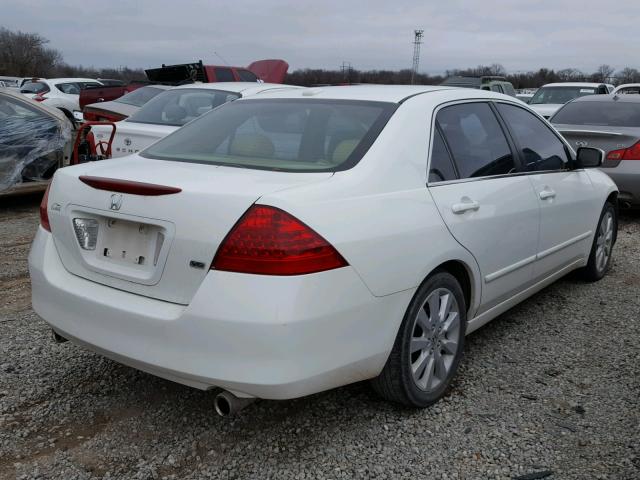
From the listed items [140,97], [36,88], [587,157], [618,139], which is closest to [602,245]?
[587,157]

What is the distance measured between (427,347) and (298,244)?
1.02 meters

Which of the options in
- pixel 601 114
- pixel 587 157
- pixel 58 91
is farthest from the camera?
pixel 58 91

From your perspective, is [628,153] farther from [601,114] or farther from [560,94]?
[560,94]

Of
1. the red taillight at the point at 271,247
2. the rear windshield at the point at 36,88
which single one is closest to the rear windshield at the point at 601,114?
the red taillight at the point at 271,247

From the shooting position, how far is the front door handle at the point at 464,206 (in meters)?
3.00

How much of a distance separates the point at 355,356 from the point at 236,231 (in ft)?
2.29

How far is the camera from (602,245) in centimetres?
515

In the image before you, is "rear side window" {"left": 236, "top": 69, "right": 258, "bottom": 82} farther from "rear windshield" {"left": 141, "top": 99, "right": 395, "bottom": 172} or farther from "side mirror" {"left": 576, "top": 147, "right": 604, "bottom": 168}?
"rear windshield" {"left": 141, "top": 99, "right": 395, "bottom": 172}

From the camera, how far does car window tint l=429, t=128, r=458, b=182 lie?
300cm

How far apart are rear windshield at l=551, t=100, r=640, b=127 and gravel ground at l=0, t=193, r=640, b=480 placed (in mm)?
4919

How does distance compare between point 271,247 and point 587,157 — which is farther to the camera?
point 587,157

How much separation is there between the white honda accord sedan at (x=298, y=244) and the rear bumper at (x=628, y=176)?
4.11 metres

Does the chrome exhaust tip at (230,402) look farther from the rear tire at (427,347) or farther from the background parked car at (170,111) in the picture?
the background parked car at (170,111)

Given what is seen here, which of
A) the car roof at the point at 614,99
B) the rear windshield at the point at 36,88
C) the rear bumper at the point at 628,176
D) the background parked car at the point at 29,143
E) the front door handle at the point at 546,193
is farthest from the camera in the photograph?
the rear windshield at the point at 36,88
